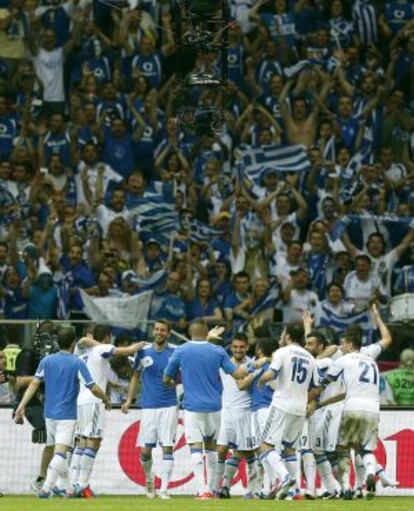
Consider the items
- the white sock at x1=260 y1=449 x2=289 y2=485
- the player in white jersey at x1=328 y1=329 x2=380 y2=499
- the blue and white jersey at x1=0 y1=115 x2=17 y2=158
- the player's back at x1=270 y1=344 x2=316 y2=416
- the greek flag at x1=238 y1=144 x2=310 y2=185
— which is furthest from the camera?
the blue and white jersey at x1=0 y1=115 x2=17 y2=158

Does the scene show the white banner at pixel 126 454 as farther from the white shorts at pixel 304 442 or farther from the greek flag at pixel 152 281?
the greek flag at pixel 152 281

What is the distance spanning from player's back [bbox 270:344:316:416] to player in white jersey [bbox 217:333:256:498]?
3.79 feet

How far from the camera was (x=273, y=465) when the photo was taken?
87.7 feet

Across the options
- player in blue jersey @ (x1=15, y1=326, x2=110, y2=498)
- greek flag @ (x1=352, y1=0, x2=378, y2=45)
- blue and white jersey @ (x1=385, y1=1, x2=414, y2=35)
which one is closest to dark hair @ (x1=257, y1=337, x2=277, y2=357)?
player in blue jersey @ (x1=15, y1=326, x2=110, y2=498)

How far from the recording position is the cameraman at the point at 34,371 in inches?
1139

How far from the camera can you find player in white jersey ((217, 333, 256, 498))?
28406 mm

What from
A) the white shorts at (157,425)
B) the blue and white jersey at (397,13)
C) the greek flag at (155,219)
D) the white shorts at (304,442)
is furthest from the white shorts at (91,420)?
the blue and white jersey at (397,13)

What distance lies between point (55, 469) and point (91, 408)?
1.87 m

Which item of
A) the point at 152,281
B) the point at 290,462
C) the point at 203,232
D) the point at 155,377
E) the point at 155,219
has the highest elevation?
the point at 155,219

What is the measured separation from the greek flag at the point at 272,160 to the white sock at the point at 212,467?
8564 millimetres

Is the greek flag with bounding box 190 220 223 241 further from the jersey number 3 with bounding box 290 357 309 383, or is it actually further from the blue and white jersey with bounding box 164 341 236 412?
the jersey number 3 with bounding box 290 357 309 383

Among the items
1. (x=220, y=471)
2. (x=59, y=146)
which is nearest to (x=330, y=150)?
(x=59, y=146)

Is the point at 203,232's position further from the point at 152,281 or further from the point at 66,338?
the point at 66,338

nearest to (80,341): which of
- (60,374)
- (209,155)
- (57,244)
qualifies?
(60,374)
